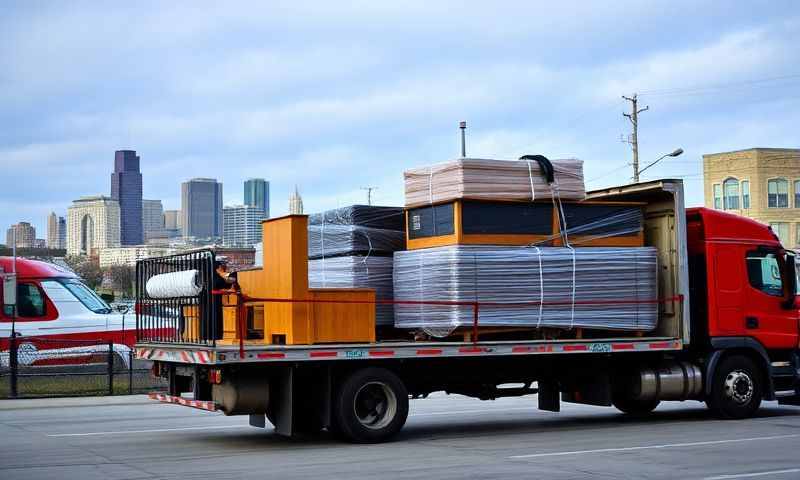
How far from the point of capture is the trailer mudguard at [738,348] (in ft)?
50.6

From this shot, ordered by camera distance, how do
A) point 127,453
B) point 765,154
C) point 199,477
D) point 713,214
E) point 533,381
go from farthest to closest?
point 765,154 → point 713,214 → point 533,381 → point 127,453 → point 199,477

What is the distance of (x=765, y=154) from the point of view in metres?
63.6

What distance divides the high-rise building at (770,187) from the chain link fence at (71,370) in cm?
4900

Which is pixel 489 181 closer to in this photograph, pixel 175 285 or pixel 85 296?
pixel 175 285

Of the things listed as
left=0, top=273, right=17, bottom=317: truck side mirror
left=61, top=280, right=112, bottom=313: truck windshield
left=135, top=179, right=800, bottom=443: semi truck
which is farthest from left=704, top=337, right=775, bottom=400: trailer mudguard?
left=61, top=280, right=112, bottom=313: truck windshield

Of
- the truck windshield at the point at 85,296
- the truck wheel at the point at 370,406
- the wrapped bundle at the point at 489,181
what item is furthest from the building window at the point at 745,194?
the truck wheel at the point at 370,406

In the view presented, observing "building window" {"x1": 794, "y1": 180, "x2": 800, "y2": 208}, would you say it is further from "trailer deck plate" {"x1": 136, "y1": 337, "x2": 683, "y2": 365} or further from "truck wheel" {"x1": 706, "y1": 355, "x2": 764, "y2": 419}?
"trailer deck plate" {"x1": 136, "y1": 337, "x2": 683, "y2": 365}

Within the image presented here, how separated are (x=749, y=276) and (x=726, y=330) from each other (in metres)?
1.01

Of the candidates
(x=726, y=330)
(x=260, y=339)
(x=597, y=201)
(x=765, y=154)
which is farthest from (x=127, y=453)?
(x=765, y=154)

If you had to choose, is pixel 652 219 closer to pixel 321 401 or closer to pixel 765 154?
pixel 321 401

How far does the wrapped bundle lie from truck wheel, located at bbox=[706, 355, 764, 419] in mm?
3530

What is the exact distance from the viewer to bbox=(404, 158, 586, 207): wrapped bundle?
13688mm

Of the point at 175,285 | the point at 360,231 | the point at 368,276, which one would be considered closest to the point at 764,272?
the point at 368,276

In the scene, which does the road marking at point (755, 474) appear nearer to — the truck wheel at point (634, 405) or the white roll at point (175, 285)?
the truck wheel at point (634, 405)
